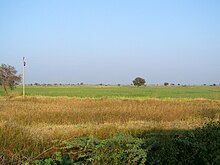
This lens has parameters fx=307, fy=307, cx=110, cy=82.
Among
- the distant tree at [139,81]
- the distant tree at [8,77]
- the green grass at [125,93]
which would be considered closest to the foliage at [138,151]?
the green grass at [125,93]

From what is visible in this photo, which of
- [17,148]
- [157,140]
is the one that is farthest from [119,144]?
[17,148]

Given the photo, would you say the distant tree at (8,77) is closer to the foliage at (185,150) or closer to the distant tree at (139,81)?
the foliage at (185,150)

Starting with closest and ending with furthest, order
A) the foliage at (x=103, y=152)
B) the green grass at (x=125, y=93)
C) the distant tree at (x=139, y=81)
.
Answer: the foliage at (x=103, y=152) < the green grass at (x=125, y=93) < the distant tree at (x=139, y=81)

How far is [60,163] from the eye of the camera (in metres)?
5.16

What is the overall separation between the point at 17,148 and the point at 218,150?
13.3 feet

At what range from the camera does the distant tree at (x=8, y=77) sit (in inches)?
1929

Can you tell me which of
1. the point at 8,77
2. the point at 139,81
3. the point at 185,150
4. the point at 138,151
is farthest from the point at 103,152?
the point at 139,81

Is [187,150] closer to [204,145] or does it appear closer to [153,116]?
[204,145]

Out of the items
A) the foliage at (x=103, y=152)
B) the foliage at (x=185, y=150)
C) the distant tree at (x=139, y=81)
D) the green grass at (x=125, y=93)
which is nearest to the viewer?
the foliage at (x=103, y=152)

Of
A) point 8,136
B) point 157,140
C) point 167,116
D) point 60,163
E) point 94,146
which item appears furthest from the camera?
point 167,116

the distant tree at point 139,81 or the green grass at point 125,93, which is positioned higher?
the distant tree at point 139,81

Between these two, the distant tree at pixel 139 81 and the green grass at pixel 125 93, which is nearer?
the green grass at pixel 125 93

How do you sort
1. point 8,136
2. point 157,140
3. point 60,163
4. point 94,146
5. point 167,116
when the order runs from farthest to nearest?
point 167,116
point 8,136
point 157,140
point 94,146
point 60,163

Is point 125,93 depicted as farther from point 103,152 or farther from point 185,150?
point 103,152
